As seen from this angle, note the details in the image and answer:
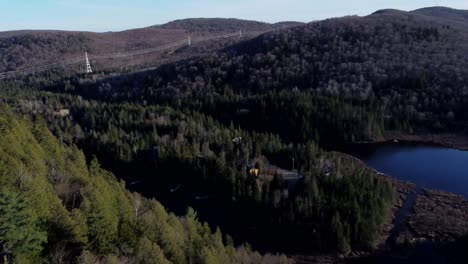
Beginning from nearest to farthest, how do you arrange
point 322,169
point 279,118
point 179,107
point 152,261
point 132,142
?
1. point 152,261
2. point 322,169
3. point 132,142
4. point 279,118
5. point 179,107

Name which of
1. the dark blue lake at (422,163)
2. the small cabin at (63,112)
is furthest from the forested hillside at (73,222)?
the small cabin at (63,112)

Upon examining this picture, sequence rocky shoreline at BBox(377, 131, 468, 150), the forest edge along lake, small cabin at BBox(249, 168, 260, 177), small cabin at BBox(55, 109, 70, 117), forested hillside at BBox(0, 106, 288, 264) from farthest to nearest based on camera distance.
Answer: small cabin at BBox(55, 109, 70, 117) → rocky shoreline at BBox(377, 131, 468, 150) → small cabin at BBox(249, 168, 260, 177) → the forest edge along lake → forested hillside at BBox(0, 106, 288, 264)

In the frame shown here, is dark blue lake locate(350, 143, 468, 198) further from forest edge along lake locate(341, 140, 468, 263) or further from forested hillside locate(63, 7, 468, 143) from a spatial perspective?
forested hillside locate(63, 7, 468, 143)

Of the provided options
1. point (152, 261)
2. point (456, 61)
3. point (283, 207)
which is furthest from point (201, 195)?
point (456, 61)

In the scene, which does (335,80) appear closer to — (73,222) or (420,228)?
(420,228)

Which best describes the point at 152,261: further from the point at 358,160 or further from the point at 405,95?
the point at 405,95

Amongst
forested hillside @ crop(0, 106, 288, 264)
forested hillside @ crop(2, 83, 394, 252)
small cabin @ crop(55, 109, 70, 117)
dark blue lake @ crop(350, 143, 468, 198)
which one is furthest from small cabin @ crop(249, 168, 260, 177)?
small cabin @ crop(55, 109, 70, 117)

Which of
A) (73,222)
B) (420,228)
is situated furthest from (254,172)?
(73,222)
